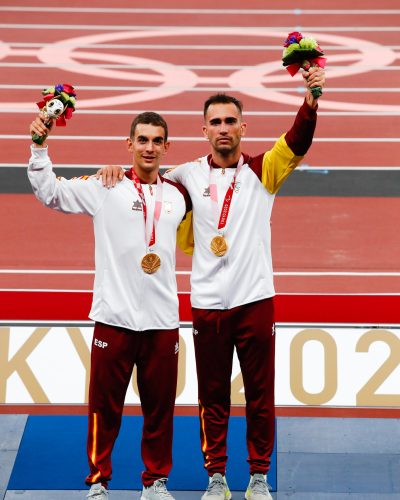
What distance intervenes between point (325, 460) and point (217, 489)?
73 centimetres

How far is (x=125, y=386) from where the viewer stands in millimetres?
4766

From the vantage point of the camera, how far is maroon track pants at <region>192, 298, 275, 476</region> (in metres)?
4.82

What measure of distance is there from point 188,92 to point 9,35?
2470 millimetres

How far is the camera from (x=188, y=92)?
433 inches

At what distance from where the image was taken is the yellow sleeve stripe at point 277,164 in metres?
4.77

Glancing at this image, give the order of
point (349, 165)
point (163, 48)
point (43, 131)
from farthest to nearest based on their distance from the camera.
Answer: point (163, 48)
point (349, 165)
point (43, 131)

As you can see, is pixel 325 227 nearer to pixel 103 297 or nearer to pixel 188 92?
pixel 188 92

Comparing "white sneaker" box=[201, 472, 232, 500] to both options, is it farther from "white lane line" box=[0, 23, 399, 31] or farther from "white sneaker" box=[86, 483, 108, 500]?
"white lane line" box=[0, 23, 399, 31]

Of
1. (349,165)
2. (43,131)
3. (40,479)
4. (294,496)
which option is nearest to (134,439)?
(40,479)

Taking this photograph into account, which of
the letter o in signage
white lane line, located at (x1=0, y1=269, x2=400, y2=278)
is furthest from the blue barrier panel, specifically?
white lane line, located at (x1=0, y1=269, x2=400, y2=278)

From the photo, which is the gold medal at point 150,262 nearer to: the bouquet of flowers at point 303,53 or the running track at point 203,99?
the bouquet of flowers at point 303,53

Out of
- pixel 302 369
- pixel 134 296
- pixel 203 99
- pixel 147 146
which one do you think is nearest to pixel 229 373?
pixel 134 296
